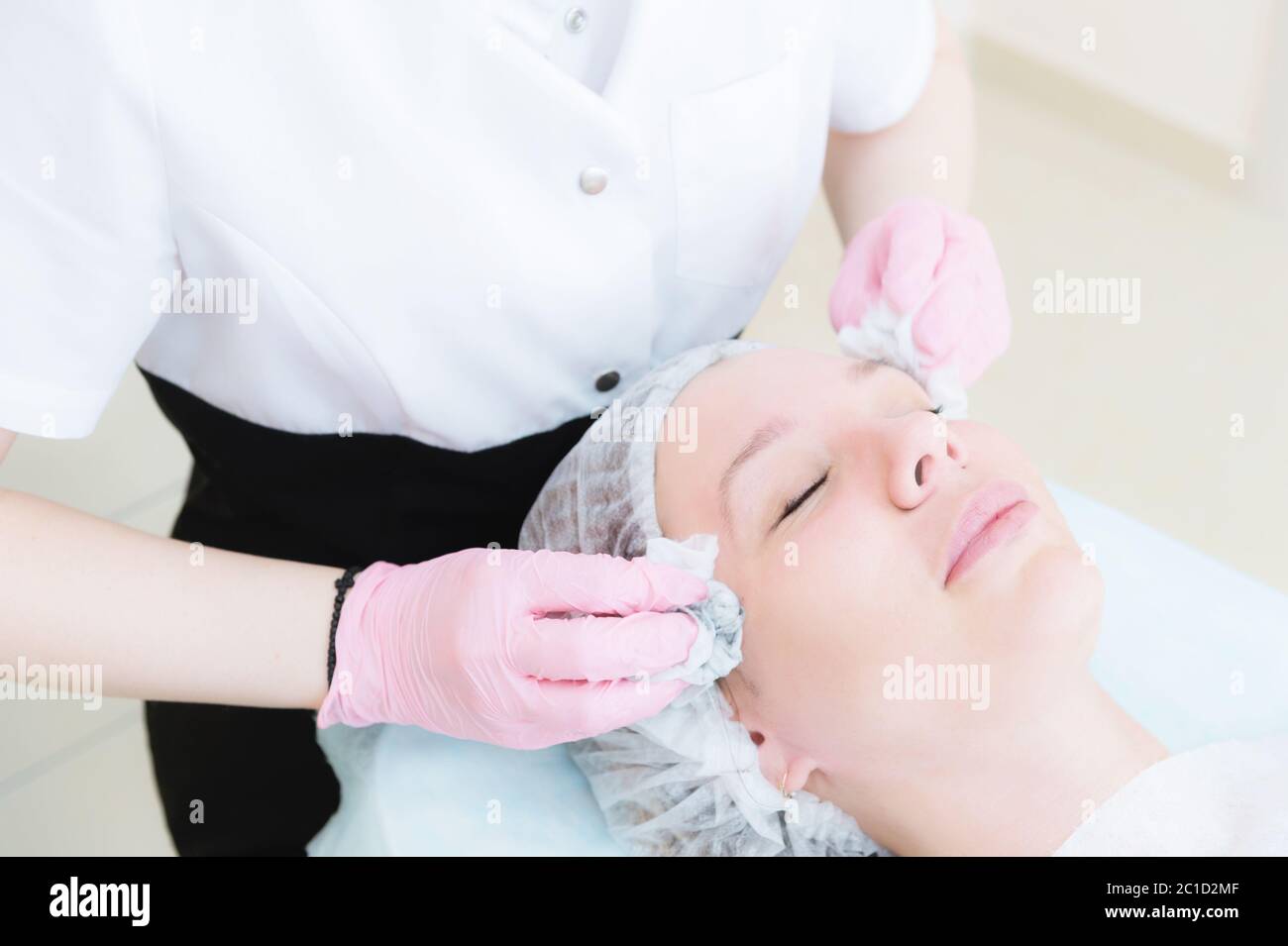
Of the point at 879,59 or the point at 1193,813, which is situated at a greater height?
→ the point at 879,59

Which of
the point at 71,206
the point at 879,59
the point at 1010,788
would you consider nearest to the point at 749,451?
the point at 1010,788

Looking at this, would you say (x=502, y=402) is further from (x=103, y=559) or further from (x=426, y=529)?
(x=103, y=559)

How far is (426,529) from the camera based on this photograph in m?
1.36

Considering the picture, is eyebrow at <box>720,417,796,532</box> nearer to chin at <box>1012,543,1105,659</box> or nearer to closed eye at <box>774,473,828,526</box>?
closed eye at <box>774,473,828,526</box>

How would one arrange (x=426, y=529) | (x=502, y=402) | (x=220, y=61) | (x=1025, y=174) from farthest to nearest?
(x=1025, y=174), (x=426, y=529), (x=502, y=402), (x=220, y=61)

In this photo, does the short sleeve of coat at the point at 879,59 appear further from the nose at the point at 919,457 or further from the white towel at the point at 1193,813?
the white towel at the point at 1193,813

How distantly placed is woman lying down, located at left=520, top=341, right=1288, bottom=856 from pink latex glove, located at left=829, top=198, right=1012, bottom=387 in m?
0.07

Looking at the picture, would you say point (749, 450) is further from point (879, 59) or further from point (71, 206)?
point (71, 206)

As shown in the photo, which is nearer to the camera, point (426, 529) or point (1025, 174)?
point (426, 529)

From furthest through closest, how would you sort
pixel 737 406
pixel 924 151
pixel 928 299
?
pixel 924 151, pixel 928 299, pixel 737 406

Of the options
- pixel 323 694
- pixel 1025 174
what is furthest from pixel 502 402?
pixel 1025 174

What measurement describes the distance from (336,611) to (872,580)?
0.49 metres

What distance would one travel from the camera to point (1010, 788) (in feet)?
3.94

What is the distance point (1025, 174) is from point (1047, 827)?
1.77m
